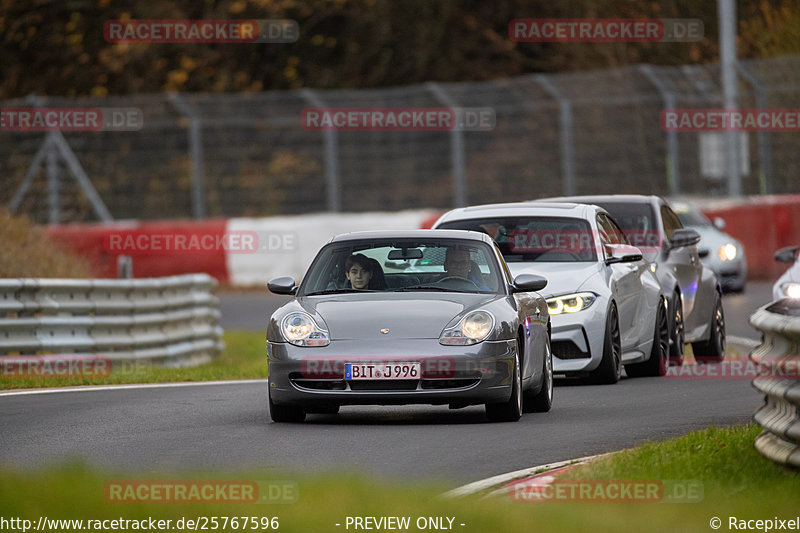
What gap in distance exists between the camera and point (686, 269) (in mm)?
17062

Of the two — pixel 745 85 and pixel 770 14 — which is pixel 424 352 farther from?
pixel 770 14

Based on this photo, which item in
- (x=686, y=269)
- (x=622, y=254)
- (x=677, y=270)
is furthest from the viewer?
(x=686, y=269)

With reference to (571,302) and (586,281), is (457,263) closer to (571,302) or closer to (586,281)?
(571,302)

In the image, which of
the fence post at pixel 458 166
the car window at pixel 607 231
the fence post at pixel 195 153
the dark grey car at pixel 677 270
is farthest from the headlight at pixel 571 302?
the fence post at pixel 195 153

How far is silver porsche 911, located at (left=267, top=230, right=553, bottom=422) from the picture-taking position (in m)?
11.2

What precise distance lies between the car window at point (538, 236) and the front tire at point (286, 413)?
148 inches

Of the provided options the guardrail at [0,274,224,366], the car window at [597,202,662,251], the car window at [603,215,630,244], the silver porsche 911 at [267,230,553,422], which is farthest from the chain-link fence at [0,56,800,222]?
the silver porsche 911 at [267,230,553,422]

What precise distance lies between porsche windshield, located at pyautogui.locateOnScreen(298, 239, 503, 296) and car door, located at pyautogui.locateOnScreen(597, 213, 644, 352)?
2597 millimetres

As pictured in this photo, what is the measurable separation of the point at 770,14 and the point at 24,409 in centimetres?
2496

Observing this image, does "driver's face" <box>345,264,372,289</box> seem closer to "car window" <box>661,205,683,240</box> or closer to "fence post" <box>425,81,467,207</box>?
"car window" <box>661,205,683,240</box>

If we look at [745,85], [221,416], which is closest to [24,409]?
[221,416]

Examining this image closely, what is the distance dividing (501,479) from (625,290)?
6.66 m

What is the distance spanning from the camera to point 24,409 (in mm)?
12875

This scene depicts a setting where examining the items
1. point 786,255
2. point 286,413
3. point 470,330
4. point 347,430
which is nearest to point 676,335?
point 786,255
